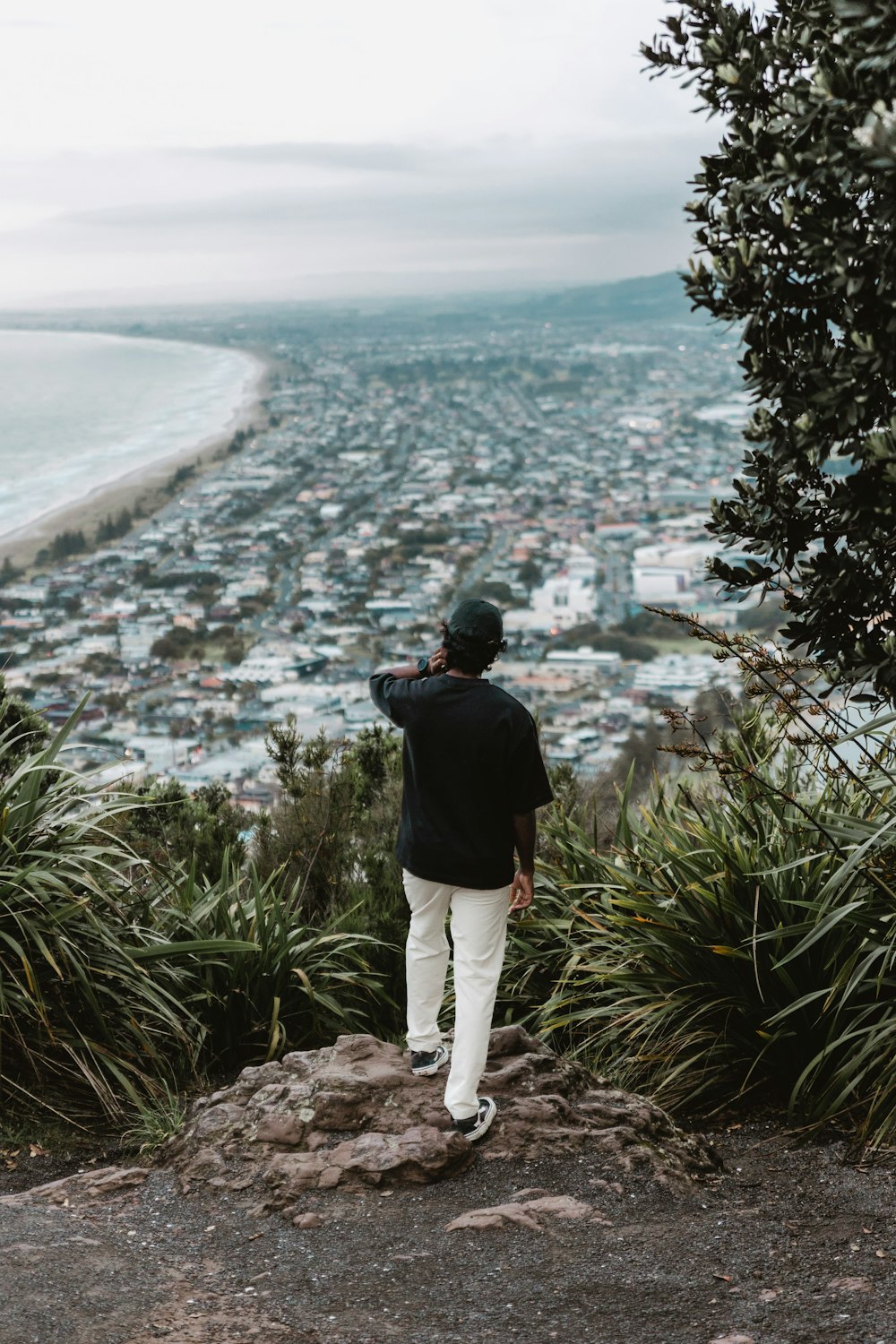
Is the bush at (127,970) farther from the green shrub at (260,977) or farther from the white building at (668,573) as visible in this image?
the white building at (668,573)

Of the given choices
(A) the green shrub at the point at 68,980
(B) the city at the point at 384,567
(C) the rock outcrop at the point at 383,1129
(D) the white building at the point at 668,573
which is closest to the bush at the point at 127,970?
(A) the green shrub at the point at 68,980

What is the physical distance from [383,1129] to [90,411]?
53305 mm

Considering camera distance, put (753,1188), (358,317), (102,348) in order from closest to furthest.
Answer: (753,1188) < (102,348) < (358,317)

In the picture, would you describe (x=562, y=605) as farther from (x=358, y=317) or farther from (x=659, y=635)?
(x=358, y=317)

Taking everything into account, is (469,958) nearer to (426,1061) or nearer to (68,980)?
(426,1061)

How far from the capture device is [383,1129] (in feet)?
14.9

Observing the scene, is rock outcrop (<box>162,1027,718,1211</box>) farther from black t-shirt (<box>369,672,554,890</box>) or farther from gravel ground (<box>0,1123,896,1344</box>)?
black t-shirt (<box>369,672,554,890</box>)

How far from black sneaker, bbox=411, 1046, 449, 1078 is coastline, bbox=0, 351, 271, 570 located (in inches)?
1368

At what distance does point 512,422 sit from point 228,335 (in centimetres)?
3409

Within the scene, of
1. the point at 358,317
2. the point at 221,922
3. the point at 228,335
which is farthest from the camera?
the point at 358,317

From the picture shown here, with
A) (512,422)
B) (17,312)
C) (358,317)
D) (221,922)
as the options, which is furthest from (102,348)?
(221,922)

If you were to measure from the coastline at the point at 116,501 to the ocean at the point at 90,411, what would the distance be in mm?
182

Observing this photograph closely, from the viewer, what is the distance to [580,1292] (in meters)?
3.57

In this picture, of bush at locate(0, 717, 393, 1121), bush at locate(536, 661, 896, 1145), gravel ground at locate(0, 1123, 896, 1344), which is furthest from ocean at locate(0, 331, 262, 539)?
gravel ground at locate(0, 1123, 896, 1344)
